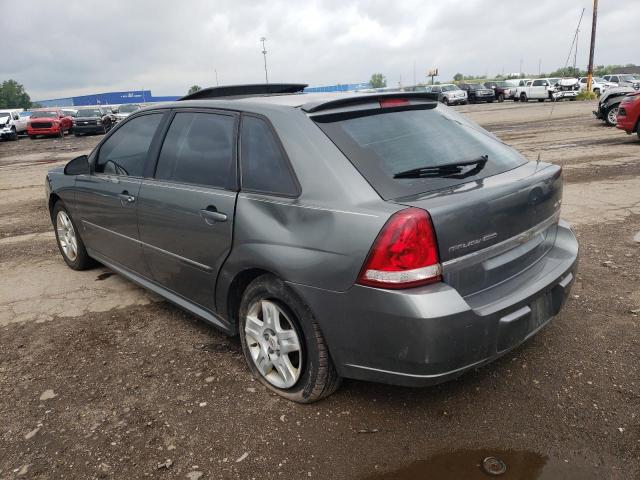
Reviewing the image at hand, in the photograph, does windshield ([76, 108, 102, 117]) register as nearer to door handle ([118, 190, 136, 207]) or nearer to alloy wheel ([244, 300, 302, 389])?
door handle ([118, 190, 136, 207])

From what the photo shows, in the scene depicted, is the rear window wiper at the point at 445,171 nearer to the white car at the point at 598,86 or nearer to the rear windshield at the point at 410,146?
the rear windshield at the point at 410,146

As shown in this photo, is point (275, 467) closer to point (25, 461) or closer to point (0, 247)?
point (25, 461)

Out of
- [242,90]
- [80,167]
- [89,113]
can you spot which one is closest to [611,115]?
[242,90]

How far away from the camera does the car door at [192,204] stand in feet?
9.84

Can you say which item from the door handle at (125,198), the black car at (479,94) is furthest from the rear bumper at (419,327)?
the black car at (479,94)

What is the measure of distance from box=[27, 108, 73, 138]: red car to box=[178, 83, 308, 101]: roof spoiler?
1197 inches

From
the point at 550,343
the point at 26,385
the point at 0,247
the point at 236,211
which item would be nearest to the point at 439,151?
the point at 236,211

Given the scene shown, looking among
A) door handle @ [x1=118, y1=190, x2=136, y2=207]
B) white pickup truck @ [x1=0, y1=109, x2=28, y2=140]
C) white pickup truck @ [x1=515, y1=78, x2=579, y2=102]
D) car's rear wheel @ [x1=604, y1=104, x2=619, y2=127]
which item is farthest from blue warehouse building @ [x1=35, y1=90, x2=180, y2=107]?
door handle @ [x1=118, y1=190, x2=136, y2=207]

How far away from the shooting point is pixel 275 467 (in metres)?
2.38

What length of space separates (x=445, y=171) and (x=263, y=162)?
98 centimetres

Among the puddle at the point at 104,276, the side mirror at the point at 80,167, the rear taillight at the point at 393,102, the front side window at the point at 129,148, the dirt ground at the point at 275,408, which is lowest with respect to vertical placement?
the dirt ground at the point at 275,408

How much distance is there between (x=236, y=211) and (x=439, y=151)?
116 centimetres

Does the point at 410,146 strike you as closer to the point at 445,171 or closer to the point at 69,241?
the point at 445,171

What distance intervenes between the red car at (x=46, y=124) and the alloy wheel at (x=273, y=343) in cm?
3184
